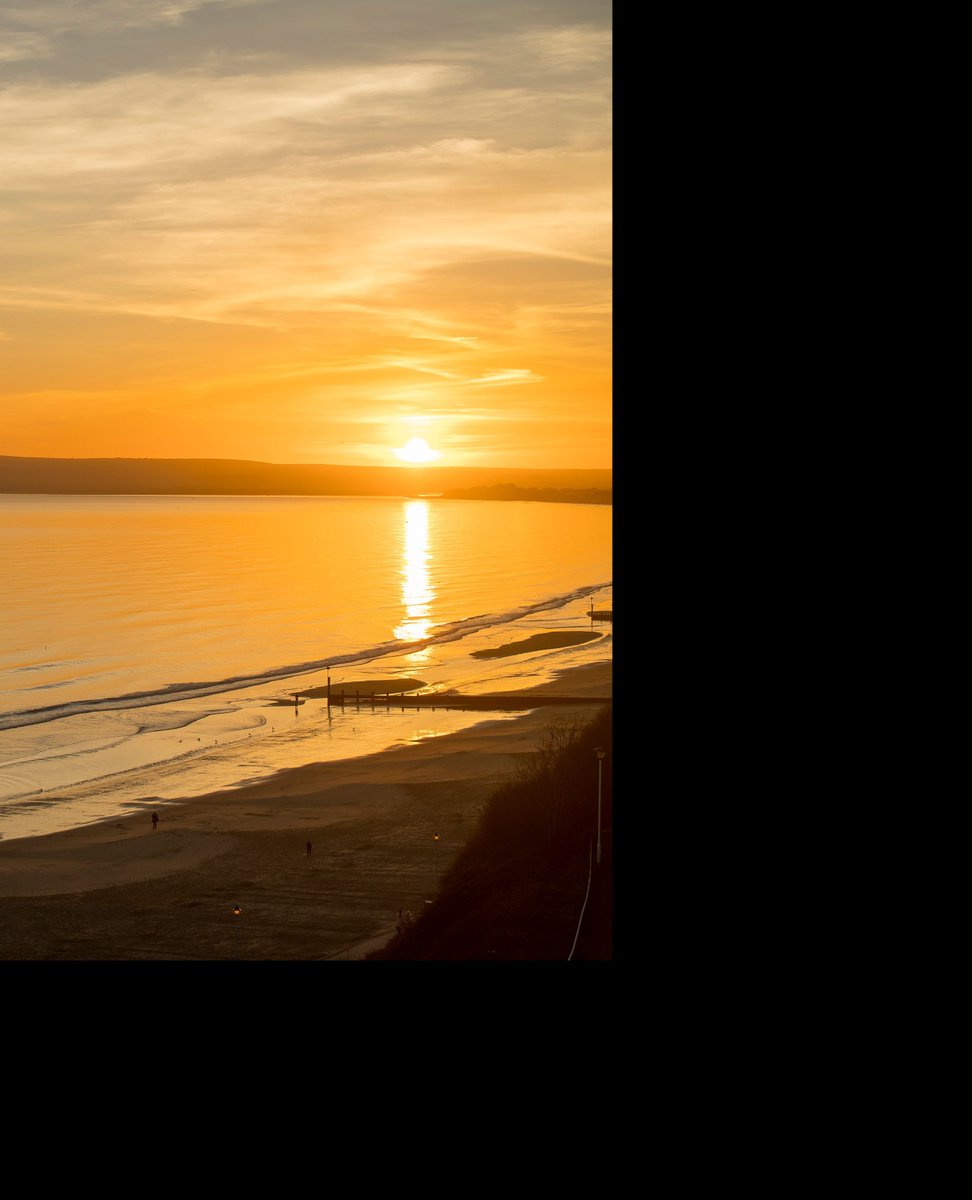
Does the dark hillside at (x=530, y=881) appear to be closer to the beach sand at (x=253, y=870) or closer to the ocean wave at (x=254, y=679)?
the beach sand at (x=253, y=870)

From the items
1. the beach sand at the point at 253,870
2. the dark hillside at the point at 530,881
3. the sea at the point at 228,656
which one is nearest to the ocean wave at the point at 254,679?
the sea at the point at 228,656

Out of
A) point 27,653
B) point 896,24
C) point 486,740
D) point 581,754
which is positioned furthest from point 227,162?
point 896,24

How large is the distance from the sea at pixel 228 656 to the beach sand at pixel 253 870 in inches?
30.5

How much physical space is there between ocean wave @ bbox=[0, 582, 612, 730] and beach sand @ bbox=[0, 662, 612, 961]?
5.72 meters

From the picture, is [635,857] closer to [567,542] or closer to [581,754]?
[581,754]

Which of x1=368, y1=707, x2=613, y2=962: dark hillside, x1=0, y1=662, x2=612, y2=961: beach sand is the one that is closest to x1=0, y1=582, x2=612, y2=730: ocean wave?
x1=0, y1=662, x2=612, y2=961: beach sand

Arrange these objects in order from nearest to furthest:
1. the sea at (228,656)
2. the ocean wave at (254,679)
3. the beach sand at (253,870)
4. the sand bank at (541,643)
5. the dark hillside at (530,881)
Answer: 1. the dark hillside at (530,881)
2. the beach sand at (253,870)
3. the sea at (228,656)
4. the ocean wave at (254,679)
5. the sand bank at (541,643)

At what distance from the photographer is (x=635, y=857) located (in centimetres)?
118

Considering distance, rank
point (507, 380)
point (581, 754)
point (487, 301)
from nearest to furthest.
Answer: point (581, 754) → point (507, 380) → point (487, 301)

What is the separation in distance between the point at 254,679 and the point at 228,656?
2707 mm

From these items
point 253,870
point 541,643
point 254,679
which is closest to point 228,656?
point 254,679

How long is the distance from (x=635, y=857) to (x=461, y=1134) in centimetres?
32

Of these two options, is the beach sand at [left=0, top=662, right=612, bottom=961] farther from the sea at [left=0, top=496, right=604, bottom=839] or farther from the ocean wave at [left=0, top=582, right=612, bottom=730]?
the ocean wave at [left=0, top=582, right=612, bottom=730]

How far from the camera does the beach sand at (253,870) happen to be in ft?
36.9
